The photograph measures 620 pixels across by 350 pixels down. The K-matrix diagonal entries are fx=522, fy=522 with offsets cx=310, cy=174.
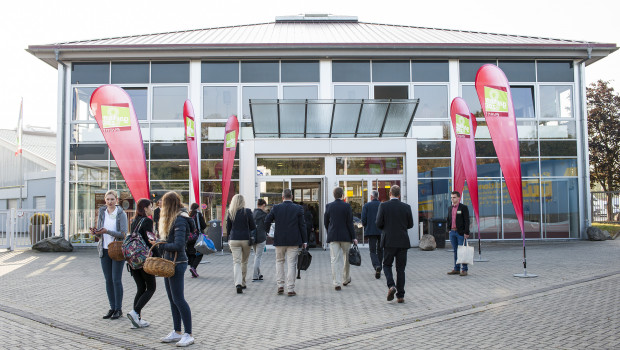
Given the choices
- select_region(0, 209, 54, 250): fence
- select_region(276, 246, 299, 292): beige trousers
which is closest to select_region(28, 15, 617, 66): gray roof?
select_region(0, 209, 54, 250): fence

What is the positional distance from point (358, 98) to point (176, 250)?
15430 mm

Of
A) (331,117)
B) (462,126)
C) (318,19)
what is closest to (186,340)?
(462,126)

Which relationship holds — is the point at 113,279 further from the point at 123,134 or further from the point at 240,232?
the point at 123,134

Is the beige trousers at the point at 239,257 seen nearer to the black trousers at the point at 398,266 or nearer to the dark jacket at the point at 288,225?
the dark jacket at the point at 288,225

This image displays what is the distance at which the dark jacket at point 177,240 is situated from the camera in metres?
5.69

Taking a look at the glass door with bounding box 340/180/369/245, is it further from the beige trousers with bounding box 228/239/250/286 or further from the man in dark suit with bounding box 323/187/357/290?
the beige trousers with bounding box 228/239/250/286

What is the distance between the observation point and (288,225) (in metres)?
8.95

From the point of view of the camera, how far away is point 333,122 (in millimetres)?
18562

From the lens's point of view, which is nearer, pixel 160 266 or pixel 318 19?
pixel 160 266

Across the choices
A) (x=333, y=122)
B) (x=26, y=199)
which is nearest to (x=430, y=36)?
(x=333, y=122)

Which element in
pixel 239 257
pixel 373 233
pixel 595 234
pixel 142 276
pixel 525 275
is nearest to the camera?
pixel 142 276

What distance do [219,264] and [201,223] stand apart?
2.71 meters

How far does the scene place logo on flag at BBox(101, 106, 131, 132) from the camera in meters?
11.2

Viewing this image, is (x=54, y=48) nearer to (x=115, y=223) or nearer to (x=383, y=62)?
(x=383, y=62)
